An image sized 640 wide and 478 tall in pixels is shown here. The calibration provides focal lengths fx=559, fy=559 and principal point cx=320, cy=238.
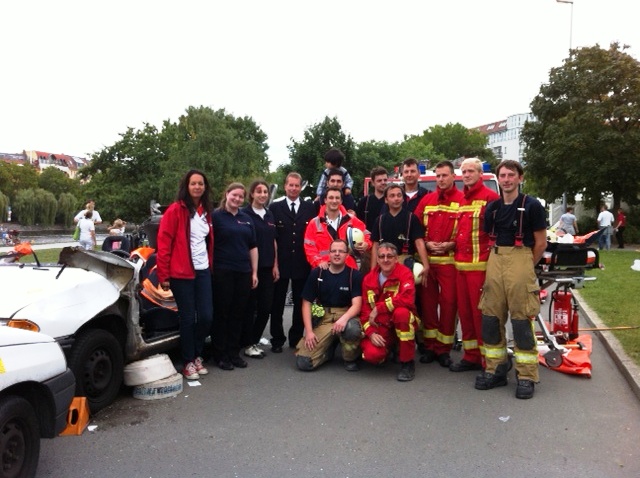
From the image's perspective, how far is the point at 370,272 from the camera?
19.0 feet

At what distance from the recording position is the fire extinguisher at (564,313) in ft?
20.0

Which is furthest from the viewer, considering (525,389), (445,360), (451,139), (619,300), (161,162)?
(451,139)

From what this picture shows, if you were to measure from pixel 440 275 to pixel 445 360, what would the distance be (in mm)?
900

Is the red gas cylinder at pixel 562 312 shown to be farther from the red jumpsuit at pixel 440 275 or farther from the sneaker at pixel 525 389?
the sneaker at pixel 525 389

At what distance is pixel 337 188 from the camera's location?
6.26 m

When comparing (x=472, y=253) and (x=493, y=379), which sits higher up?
(x=472, y=253)

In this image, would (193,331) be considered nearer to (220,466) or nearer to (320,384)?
(320,384)

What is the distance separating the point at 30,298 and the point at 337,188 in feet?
11.2

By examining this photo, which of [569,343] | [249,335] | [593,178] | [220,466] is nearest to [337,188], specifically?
[249,335]

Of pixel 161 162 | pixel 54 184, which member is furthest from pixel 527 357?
A: pixel 54 184

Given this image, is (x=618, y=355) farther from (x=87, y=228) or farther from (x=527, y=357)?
(x=87, y=228)

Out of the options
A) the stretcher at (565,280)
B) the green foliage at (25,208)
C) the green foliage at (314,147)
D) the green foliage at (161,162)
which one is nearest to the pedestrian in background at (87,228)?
the stretcher at (565,280)

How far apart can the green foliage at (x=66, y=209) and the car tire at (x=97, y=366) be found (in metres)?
63.8

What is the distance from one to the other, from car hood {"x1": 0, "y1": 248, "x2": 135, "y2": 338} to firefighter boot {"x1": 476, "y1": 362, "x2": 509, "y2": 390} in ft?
10.6
